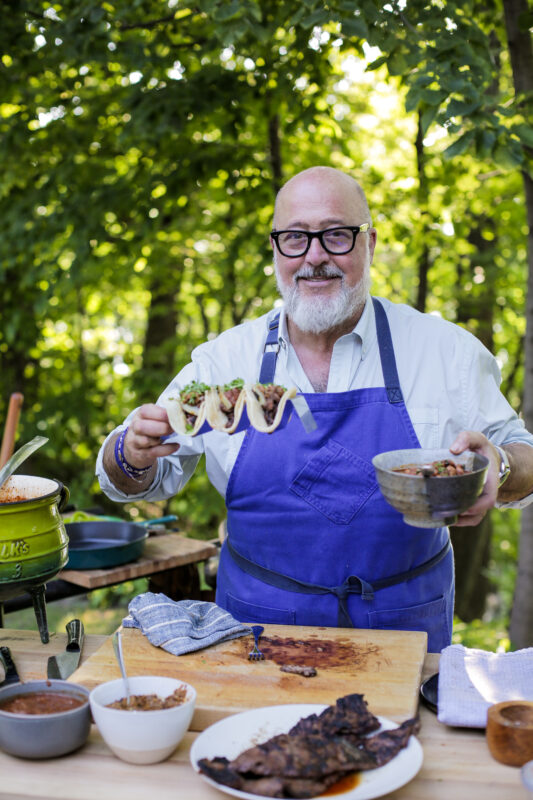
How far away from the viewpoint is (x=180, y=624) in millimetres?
2295

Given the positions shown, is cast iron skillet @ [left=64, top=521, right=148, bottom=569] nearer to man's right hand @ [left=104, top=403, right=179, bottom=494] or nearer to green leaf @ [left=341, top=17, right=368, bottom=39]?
man's right hand @ [left=104, top=403, right=179, bottom=494]

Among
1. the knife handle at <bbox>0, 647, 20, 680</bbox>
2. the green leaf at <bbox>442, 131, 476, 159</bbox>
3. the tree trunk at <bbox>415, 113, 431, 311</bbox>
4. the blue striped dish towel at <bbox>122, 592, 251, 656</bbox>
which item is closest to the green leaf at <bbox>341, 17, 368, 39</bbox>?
the green leaf at <bbox>442, 131, 476, 159</bbox>

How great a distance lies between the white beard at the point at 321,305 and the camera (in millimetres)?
3049

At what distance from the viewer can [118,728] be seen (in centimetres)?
168

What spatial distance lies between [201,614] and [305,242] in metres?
1.47

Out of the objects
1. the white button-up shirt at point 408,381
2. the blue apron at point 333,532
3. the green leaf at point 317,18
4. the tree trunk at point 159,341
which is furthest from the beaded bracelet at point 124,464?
the tree trunk at point 159,341

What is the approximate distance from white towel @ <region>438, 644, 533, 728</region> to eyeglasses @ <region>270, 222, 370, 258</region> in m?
1.57

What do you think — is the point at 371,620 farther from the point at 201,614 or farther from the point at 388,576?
the point at 201,614

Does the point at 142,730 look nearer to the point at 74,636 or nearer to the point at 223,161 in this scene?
the point at 74,636

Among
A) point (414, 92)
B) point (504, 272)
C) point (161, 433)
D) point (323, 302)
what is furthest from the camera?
point (504, 272)

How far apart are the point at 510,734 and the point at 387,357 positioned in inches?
63.0

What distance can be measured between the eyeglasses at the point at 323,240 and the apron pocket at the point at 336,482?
786 millimetres

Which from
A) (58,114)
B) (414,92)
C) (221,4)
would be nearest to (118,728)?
(414,92)

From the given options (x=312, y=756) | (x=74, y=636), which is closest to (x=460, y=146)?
(x=74, y=636)
